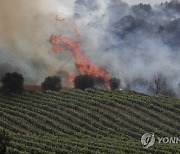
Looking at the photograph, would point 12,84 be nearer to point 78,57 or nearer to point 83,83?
A: point 83,83

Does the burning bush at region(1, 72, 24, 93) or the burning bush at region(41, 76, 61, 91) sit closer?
the burning bush at region(1, 72, 24, 93)

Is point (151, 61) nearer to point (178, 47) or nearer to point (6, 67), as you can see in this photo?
point (178, 47)

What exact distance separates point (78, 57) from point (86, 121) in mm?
26897

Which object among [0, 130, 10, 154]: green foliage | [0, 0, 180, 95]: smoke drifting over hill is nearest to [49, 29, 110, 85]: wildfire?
[0, 0, 180, 95]: smoke drifting over hill

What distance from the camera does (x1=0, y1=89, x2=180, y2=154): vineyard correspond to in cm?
3930

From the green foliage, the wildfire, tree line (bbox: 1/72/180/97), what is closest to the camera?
the green foliage

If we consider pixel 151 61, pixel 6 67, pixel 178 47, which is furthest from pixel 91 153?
pixel 178 47

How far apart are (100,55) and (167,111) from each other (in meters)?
27.8

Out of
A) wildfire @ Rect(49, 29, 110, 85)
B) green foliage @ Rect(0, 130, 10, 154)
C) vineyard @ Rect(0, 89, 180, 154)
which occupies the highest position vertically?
wildfire @ Rect(49, 29, 110, 85)

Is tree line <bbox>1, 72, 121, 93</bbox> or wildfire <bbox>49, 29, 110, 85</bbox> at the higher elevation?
wildfire <bbox>49, 29, 110, 85</bbox>

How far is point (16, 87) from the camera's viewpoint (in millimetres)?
61031

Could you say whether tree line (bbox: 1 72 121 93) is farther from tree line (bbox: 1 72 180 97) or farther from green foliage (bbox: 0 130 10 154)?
green foliage (bbox: 0 130 10 154)

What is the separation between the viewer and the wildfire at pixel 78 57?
246ft

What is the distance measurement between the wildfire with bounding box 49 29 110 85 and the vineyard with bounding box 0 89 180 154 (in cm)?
1239
